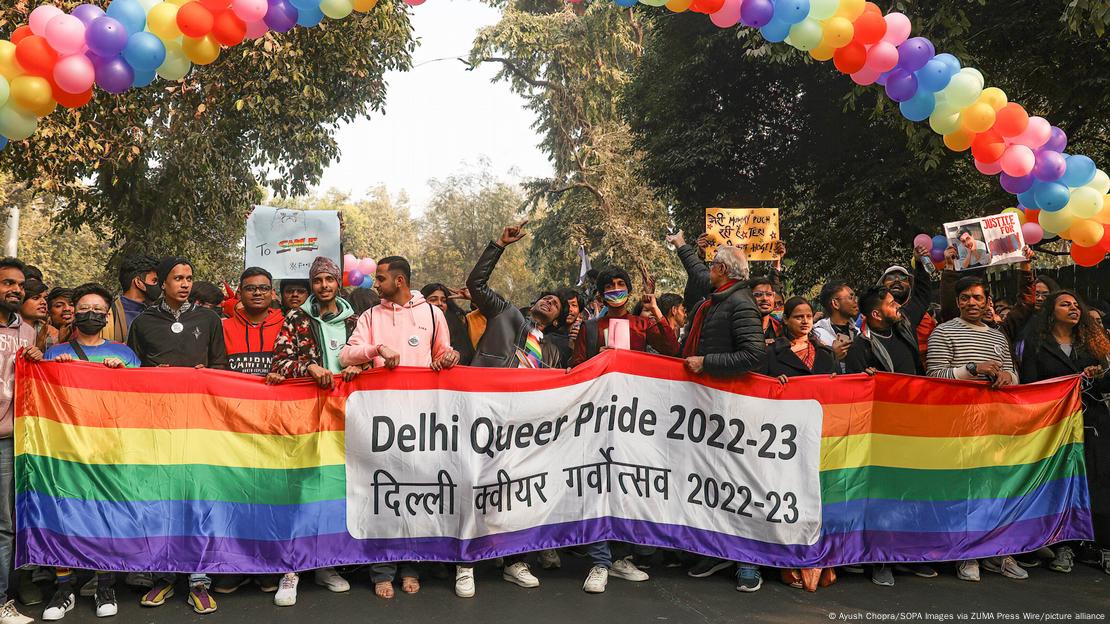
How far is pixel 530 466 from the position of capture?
5.75m

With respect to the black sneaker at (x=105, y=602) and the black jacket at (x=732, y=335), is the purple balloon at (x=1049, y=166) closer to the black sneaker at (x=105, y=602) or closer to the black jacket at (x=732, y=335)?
the black jacket at (x=732, y=335)

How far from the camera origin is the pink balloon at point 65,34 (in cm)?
723

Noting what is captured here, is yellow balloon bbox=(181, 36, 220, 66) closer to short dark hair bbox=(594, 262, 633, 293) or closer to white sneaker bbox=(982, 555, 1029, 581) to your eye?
short dark hair bbox=(594, 262, 633, 293)

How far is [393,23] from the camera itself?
17.1 metres

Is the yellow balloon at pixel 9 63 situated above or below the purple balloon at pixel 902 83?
below

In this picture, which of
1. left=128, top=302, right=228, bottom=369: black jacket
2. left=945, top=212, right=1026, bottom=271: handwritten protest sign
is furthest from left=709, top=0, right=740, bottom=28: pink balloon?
left=128, top=302, right=228, bottom=369: black jacket

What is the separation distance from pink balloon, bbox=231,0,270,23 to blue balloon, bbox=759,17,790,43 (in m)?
4.27

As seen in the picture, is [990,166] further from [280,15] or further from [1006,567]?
[280,15]

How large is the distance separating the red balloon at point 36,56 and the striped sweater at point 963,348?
6716 millimetres

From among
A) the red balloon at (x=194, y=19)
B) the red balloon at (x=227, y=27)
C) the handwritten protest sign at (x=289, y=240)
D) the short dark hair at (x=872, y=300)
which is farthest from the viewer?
the handwritten protest sign at (x=289, y=240)

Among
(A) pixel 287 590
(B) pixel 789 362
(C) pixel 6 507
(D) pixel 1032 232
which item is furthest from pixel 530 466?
(D) pixel 1032 232

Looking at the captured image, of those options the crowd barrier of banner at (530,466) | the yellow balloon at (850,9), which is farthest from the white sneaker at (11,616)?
the yellow balloon at (850,9)

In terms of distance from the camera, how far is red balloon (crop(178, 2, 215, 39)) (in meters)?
7.71

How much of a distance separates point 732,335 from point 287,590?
9.51ft
